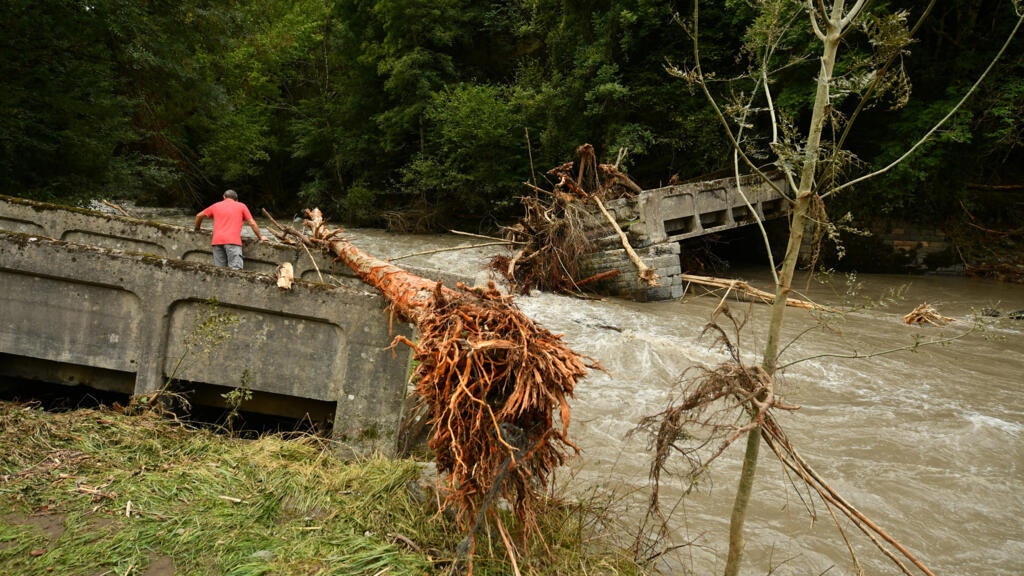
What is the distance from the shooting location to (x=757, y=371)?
100.0 inches

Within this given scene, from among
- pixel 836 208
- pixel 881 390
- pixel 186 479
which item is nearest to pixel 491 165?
pixel 836 208

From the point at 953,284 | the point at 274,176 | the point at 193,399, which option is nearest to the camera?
the point at 193,399

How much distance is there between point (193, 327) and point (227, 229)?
12.3ft

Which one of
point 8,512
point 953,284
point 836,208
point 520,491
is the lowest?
point 8,512

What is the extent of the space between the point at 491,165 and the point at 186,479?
19122mm

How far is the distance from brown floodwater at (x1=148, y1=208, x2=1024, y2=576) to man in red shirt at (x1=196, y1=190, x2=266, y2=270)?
5.05 metres

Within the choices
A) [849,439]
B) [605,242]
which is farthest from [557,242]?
[849,439]

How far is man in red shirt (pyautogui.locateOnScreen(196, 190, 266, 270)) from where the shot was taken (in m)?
7.70

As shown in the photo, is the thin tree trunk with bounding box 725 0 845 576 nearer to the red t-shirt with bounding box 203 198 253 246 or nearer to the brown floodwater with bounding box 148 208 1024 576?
the brown floodwater with bounding box 148 208 1024 576

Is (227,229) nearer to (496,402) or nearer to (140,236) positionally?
(140,236)

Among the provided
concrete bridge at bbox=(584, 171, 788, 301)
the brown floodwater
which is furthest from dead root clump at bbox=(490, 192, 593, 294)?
the brown floodwater

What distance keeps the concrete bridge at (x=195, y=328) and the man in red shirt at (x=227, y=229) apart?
10.3ft

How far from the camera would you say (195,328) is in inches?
177

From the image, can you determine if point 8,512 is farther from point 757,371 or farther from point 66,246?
point 757,371
